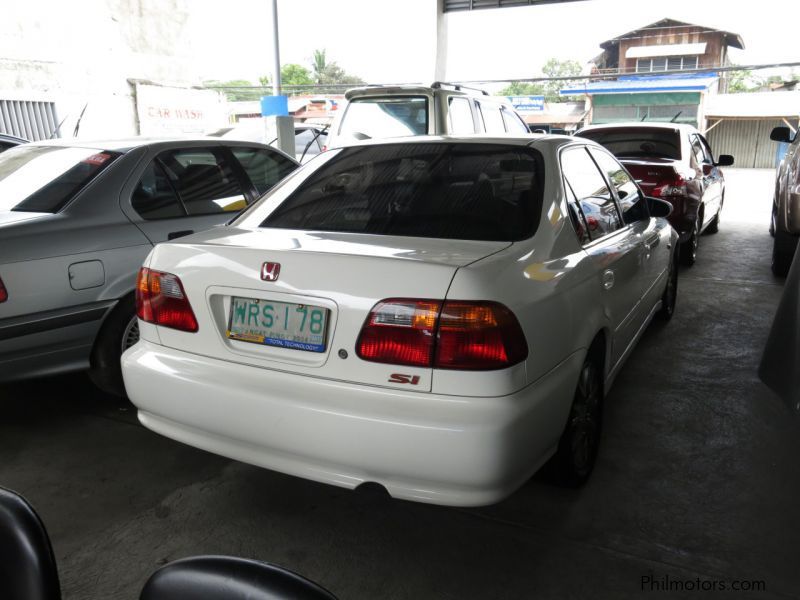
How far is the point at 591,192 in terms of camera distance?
3.05 m

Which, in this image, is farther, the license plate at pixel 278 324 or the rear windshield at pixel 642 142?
the rear windshield at pixel 642 142

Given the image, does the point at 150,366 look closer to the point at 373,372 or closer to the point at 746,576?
the point at 373,372

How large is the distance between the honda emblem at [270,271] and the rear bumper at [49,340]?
5.07ft

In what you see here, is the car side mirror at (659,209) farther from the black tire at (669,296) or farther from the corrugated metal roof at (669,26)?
the corrugated metal roof at (669,26)

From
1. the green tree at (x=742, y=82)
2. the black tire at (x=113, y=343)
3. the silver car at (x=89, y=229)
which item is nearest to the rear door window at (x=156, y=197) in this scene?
the silver car at (x=89, y=229)

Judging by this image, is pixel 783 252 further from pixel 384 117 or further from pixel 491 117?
pixel 384 117

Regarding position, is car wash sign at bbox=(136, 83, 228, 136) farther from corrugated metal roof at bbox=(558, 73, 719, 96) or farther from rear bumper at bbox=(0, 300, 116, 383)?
corrugated metal roof at bbox=(558, 73, 719, 96)

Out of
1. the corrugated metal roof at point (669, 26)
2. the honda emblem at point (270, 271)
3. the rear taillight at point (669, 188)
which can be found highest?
the corrugated metal roof at point (669, 26)

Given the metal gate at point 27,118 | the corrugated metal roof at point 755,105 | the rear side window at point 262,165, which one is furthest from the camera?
the corrugated metal roof at point 755,105

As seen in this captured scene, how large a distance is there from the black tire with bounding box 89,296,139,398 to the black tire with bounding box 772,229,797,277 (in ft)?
19.3

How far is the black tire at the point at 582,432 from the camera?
2.61 meters

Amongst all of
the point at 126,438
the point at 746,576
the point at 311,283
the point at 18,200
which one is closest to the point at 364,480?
the point at 311,283

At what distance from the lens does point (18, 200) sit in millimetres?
3609

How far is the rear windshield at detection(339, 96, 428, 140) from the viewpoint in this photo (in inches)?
307
